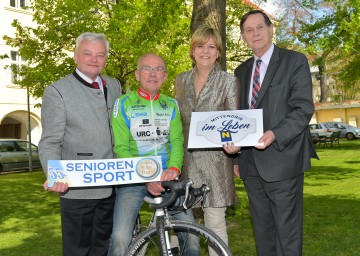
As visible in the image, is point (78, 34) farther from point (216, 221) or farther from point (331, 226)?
point (216, 221)

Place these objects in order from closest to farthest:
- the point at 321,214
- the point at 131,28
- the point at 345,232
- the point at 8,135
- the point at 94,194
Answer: the point at 94,194 < the point at 345,232 < the point at 321,214 < the point at 131,28 < the point at 8,135

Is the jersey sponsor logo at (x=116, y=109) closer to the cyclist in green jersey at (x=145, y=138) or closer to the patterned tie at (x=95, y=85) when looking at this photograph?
the cyclist in green jersey at (x=145, y=138)

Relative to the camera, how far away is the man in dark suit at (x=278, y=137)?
4078 mm

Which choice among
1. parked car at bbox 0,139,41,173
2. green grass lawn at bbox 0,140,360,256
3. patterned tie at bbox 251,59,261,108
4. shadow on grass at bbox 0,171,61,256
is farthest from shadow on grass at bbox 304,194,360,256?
parked car at bbox 0,139,41,173

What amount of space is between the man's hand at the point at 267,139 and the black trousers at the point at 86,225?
132 centimetres

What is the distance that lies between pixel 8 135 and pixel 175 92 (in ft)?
120

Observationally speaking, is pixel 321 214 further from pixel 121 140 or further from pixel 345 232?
pixel 121 140

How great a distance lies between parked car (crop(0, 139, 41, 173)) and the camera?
27234 mm

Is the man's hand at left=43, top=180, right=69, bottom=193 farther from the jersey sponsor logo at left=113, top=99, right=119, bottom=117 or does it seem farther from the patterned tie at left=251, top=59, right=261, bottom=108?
the patterned tie at left=251, top=59, right=261, bottom=108

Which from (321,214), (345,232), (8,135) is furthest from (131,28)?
(8,135)

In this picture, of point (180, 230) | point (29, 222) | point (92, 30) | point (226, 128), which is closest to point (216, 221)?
point (180, 230)

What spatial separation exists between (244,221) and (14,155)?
843 inches

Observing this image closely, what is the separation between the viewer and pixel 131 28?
68.6ft

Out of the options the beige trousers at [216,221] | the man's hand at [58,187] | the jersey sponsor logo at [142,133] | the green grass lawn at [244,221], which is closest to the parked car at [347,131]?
the green grass lawn at [244,221]
